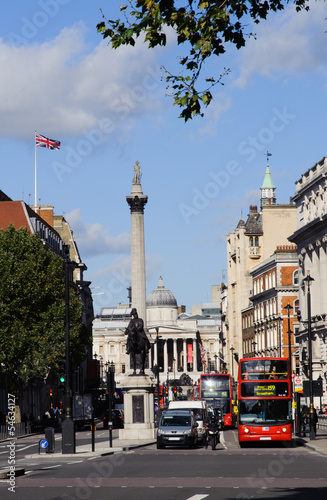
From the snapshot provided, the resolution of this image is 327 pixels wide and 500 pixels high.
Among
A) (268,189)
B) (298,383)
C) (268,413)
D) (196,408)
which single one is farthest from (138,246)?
(268,189)

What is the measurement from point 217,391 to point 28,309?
14441 millimetres

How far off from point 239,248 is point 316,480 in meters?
119

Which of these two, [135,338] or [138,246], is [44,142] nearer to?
[138,246]

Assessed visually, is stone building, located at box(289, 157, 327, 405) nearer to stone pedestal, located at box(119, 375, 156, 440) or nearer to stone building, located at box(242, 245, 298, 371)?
stone building, located at box(242, 245, 298, 371)

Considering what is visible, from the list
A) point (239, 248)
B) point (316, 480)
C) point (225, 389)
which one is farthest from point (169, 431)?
point (239, 248)

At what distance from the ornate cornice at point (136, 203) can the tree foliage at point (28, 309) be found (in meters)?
10.9

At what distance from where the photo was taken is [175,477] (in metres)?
26.6

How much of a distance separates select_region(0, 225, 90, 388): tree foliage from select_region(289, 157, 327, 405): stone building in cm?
2264

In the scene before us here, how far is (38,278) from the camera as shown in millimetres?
68938

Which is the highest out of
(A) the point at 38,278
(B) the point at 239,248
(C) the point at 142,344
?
(B) the point at 239,248

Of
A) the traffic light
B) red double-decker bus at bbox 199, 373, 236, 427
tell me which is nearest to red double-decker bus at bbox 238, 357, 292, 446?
the traffic light

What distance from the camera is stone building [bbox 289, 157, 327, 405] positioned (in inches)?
3314

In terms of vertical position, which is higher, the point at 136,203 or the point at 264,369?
the point at 136,203

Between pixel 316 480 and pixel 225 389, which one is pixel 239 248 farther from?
pixel 316 480
